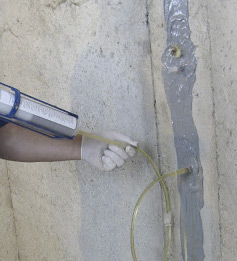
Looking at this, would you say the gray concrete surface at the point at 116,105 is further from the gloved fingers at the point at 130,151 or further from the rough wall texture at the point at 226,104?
the gloved fingers at the point at 130,151

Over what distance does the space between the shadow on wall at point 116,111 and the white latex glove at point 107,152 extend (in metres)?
0.11

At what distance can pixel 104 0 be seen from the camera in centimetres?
172

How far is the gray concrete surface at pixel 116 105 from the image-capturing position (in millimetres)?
1536

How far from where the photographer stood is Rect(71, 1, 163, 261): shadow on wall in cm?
170

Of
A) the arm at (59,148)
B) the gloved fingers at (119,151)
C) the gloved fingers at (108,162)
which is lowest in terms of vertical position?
the gloved fingers at (108,162)

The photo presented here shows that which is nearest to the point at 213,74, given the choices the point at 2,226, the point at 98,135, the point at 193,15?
the point at 193,15

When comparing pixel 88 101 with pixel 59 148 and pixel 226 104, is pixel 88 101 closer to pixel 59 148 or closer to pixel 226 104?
pixel 59 148

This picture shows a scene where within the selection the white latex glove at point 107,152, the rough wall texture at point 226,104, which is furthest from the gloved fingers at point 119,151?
the rough wall texture at point 226,104

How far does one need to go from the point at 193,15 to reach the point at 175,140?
43cm

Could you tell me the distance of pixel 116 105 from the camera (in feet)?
5.91

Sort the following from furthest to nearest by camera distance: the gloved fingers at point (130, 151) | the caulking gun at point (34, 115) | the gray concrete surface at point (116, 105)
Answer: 1. the gloved fingers at point (130, 151)
2. the gray concrete surface at point (116, 105)
3. the caulking gun at point (34, 115)

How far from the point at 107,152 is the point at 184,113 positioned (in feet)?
0.98

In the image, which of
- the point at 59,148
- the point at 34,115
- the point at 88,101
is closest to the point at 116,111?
the point at 88,101

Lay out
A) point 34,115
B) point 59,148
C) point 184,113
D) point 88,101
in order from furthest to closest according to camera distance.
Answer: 1. point 88,101
2. point 59,148
3. point 184,113
4. point 34,115
